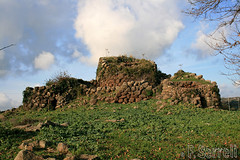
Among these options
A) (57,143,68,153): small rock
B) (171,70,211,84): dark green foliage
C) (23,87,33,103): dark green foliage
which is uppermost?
(171,70,211,84): dark green foliage

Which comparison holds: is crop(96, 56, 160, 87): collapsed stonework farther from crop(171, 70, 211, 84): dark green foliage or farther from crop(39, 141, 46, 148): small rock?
crop(39, 141, 46, 148): small rock

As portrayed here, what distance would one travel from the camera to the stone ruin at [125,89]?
15.3 meters

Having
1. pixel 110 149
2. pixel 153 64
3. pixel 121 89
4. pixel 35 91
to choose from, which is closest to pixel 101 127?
pixel 110 149

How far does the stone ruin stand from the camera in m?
15.3

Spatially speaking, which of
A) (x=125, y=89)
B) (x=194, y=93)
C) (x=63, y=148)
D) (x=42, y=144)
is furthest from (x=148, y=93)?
(x=63, y=148)

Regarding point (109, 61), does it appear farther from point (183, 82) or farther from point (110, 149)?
point (110, 149)

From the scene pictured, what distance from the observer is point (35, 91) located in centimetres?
1805

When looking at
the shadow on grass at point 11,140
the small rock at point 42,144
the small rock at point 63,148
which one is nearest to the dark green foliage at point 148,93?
the shadow on grass at point 11,140

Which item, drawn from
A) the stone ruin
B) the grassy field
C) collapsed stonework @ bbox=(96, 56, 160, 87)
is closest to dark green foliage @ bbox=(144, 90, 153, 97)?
the stone ruin

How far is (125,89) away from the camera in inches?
647

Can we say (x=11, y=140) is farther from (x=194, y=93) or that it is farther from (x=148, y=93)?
(x=194, y=93)

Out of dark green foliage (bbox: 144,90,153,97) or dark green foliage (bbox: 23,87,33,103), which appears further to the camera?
dark green foliage (bbox: 23,87,33,103)

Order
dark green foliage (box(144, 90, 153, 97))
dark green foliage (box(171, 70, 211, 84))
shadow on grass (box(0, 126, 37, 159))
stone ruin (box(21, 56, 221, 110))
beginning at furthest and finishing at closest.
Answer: dark green foliage (box(171, 70, 211, 84)), dark green foliage (box(144, 90, 153, 97)), stone ruin (box(21, 56, 221, 110)), shadow on grass (box(0, 126, 37, 159))

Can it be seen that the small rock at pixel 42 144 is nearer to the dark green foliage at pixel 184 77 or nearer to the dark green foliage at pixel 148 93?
the dark green foliage at pixel 148 93
